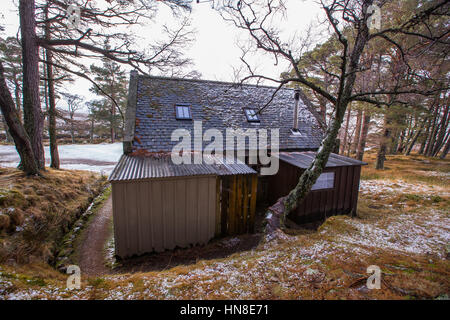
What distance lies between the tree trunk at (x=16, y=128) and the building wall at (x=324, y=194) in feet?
31.4

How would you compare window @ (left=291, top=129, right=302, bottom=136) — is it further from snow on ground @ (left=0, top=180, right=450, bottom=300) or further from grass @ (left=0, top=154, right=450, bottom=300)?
grass @ (left=0, top=154, right=450, bottom=300)

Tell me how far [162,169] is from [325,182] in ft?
20.6

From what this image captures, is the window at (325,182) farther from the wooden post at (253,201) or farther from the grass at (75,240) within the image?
the grass at (75,240)

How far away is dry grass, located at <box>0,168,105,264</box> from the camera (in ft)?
13.4

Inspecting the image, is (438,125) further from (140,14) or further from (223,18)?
(140,14)

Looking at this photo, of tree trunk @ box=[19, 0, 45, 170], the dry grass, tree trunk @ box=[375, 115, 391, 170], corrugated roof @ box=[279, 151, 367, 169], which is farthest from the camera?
tree trunk @ box=[375, 115, 391, 170]

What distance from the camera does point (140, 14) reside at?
662 cm

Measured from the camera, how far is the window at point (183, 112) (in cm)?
843

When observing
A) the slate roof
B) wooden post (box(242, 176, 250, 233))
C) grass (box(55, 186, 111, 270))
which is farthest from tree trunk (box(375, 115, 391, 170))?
grass (box(55, 186, 111, 270))

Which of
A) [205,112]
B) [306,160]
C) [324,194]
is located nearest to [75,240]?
[205,112]

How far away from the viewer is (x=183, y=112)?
28.6 ft

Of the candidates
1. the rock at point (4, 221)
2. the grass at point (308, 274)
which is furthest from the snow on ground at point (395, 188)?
the rock at point (4, 221)

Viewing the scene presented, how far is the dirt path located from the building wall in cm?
656

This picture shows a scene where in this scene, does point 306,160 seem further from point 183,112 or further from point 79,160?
point 79,160
